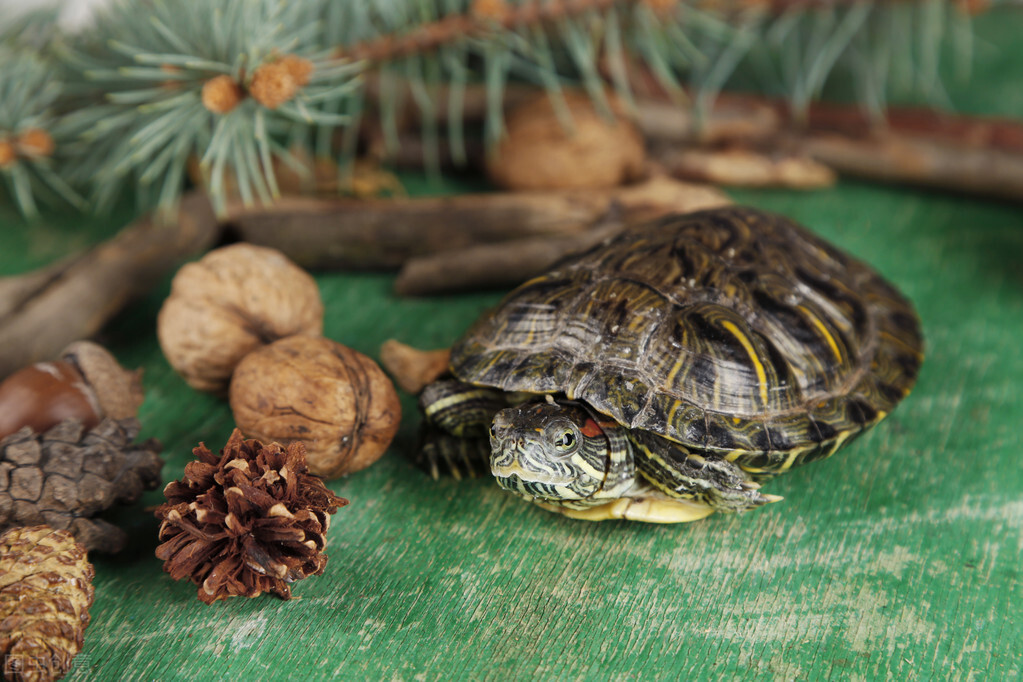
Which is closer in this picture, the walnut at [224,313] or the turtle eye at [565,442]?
the turtle eye at [565,442]

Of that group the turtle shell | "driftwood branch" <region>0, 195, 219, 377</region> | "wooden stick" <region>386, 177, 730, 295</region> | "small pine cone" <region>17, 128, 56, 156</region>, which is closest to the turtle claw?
the turtle shell

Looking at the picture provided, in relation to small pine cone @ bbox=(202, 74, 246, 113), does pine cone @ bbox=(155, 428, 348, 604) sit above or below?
below

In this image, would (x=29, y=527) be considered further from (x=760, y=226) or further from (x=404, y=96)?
(x=404, y=96)

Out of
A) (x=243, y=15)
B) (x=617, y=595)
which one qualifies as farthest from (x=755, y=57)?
(x=617, y=595)

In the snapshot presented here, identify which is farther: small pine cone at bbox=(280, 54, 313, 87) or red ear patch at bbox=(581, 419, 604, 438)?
small pine cone at bbox=(280, 54, 313, 87)

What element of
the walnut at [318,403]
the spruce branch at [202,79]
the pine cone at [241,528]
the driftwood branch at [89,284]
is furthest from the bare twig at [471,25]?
the pine cone at [241,528]

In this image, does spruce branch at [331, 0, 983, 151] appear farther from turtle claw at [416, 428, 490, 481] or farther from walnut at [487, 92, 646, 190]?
turtle claw at [416, 428, 490, 481]

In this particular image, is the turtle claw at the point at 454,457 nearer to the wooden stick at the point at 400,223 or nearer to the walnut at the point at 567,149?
the wooden stick at the point at 400,223
